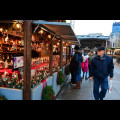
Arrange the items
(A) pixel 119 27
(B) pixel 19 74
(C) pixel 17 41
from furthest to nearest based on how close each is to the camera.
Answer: (A) pixel 119 27 < (C) pixel 17 41 < (B) pixel 19 74

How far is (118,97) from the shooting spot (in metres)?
4.72

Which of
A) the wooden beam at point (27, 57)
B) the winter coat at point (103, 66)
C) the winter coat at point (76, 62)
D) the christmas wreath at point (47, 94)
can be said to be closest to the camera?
the wooden beam at point (27, 57)

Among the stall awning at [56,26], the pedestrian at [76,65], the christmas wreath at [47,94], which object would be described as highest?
the stall awning at [56,26]

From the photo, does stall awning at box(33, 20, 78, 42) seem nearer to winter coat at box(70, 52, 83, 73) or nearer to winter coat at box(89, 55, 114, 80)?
winter coat at box(89, 55, 114, 80)

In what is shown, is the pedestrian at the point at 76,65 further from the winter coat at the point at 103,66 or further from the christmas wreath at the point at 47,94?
the christmas wreath at the point at 47,94

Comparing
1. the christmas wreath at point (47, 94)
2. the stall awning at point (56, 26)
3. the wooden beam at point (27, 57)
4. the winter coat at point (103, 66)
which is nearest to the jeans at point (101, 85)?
the winter coat at point (103, 66)

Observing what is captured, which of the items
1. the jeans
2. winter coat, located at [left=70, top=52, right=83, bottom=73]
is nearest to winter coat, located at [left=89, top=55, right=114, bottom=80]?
the jeans

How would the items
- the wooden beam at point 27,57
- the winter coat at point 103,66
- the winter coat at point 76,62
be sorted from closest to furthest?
the wooden beam at point 27,57 → the winter coat at point 103,66 → the winter coat at point 76,62

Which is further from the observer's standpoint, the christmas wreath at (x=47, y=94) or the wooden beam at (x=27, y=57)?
the christmas wreath at (x=47, y=94)

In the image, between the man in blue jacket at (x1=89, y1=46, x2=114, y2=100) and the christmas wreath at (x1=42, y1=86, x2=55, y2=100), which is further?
the man in blue jacket at (x1=89, y1=46, x2=114, y2=100)

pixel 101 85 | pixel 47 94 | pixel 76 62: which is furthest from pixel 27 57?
pixel 76 62
